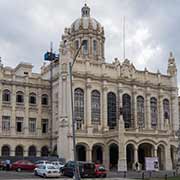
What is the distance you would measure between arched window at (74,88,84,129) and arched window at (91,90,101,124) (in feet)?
6.63

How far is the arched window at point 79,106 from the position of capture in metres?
74.4

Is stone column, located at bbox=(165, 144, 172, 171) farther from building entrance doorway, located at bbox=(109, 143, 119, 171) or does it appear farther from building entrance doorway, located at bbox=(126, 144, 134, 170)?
building entrance doorway, located at bbox=(109, 143, 119, 171)

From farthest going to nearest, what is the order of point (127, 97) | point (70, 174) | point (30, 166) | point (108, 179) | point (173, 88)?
point (173, 88)
point (127, 97)
point (30, 166)
point (70, 174)
point (108, 179)

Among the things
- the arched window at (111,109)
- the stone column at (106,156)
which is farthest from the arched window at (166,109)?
the stone column at (106,156)

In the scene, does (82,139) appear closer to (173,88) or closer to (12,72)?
(12,72)

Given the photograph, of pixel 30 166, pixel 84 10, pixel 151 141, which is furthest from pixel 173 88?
pixel 30 166

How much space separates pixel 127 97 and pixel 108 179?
34.6 m

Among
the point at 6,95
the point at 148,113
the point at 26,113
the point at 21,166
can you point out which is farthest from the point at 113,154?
the point at 21,166

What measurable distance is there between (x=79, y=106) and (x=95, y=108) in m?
3.34

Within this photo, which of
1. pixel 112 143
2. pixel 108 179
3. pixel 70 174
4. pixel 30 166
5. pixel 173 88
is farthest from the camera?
pixel 173 88

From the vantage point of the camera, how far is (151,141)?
7375 centimetres

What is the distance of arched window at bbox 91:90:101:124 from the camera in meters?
76.2

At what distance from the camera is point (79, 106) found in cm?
7500

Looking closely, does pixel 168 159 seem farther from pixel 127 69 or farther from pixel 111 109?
pixel 127 69
